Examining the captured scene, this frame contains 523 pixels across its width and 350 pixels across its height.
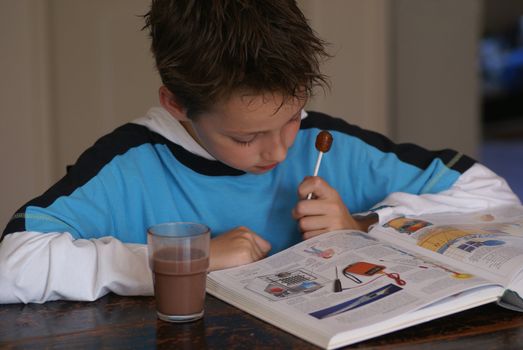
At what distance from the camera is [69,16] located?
285cm

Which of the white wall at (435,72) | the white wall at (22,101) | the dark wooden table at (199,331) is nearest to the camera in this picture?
the dark wooden table at (199,331)

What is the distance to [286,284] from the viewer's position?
1.12m

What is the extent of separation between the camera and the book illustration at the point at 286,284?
109cm

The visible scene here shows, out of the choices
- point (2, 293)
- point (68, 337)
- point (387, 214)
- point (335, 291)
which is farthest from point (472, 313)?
point (2, 293)

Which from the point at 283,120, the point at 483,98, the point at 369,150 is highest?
the point at 283,120

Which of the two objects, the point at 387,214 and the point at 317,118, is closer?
the point at 387,214

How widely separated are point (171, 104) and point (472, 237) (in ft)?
1.89

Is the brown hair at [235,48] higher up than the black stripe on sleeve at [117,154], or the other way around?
the brown hair at [235,48]

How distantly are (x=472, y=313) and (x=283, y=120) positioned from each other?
432mm

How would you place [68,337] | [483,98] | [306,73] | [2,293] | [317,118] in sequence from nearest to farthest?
[68,337]
[2,293]
[306,73]
[317,118]
[483,98]

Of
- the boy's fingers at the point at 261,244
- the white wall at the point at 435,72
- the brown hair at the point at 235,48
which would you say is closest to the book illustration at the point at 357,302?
the boy's fingers at the point at 261,244

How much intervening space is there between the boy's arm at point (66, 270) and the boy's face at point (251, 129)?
267 millimetres

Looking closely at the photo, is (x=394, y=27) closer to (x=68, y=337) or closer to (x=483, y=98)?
(x=68, y=337)

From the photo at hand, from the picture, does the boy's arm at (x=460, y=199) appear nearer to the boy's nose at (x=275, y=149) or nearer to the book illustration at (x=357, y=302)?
the boy's nose at (x=275, y=149)
